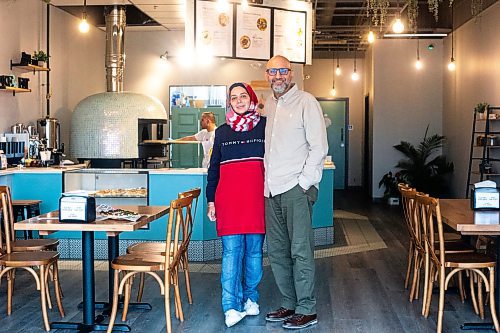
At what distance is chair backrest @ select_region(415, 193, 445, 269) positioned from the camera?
4200 millimetres

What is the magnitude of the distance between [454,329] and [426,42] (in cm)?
956

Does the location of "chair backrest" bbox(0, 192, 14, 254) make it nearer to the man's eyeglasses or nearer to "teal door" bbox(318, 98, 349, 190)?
the man's eyeglasses

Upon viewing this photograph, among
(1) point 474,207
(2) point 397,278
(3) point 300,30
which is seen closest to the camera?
(1) point 474,207

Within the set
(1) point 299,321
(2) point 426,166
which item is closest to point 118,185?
(1) point 299,321

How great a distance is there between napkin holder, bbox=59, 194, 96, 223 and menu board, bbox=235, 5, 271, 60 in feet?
11.8

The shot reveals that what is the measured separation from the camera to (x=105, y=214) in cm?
424

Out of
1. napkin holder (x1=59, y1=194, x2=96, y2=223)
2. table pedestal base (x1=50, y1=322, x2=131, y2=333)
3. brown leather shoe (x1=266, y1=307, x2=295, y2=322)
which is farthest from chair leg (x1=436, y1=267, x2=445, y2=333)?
napkin holder (x1=59, y1=194, x2=96, y2=223)

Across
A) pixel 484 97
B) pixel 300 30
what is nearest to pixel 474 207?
pixel 300 30

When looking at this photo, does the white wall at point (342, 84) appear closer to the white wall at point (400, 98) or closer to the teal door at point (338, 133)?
the teal door at point (338, 133)

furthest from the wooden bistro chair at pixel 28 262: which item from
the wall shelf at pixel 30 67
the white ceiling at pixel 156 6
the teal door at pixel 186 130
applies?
the teal door at pixel 186 130

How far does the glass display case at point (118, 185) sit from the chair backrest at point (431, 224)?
309 cm

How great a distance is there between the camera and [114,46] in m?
9.62

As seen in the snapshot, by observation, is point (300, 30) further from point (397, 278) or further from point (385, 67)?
point (385, 67)

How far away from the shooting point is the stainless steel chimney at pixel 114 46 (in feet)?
31.4
